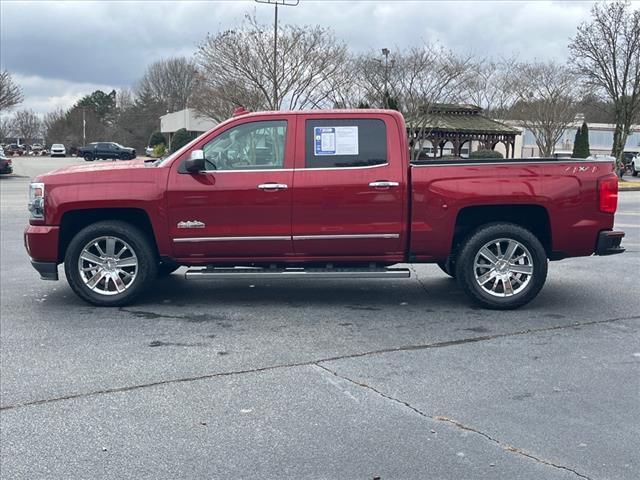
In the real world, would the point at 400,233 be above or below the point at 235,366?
above

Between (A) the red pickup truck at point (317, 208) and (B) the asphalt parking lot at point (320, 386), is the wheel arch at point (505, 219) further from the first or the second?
(B) the asphalt parking lot at point (320, 386)

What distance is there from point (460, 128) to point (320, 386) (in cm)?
3206

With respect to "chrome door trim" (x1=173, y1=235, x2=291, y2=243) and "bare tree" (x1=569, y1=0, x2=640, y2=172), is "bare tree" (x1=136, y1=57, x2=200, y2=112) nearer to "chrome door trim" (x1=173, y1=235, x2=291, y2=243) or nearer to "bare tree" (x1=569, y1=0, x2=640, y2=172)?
"bare tree" (x1=569, y1=0, x2=640, y2=172)

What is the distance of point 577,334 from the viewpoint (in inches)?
242

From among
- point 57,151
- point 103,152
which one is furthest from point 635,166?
point 57,151

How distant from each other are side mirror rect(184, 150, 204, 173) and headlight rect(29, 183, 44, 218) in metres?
1.51

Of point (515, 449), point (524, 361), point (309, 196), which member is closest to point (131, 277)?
point (309, 196)

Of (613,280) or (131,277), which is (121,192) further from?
(613,280)

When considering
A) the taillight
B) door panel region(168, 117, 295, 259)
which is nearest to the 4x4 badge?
door panel region(168, 117, 295, 259)

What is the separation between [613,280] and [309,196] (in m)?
4.15

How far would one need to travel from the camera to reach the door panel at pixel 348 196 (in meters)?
6.82

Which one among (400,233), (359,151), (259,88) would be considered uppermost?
(259,88)

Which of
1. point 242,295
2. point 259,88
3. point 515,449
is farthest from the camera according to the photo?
point 259,88

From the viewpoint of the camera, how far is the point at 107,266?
707 centimetres
